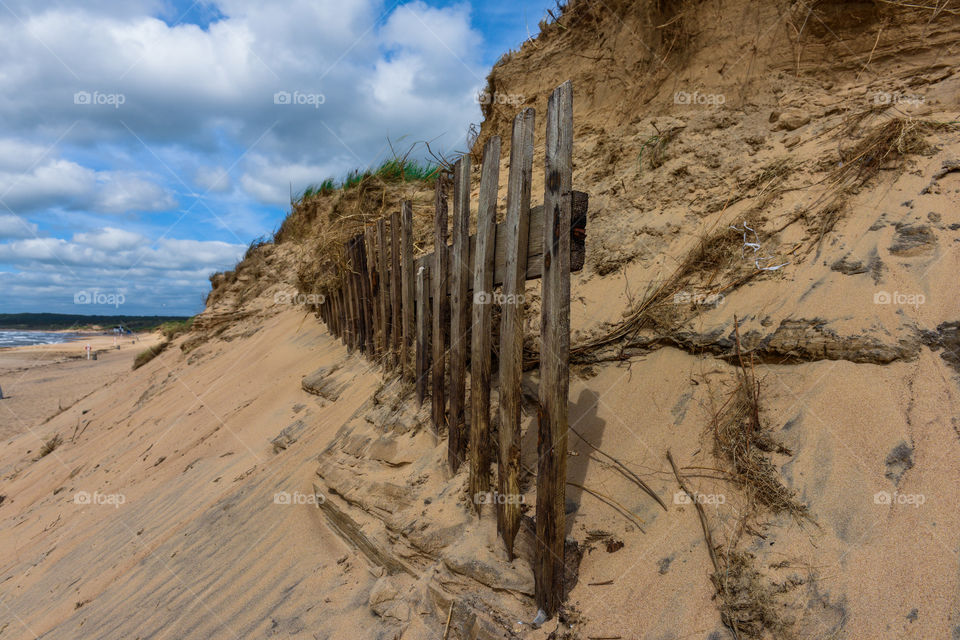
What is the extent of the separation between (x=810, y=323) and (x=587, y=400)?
1.30 metres

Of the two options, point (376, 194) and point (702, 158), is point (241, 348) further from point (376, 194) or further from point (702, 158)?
point (702, 158)

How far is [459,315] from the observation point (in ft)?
9.30

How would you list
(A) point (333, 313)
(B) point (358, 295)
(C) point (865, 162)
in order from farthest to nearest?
(A) point (333, 313), (B) point (358, 295), (C) point (865, 162)

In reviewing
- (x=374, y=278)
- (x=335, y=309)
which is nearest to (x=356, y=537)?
(x=374, y=278)

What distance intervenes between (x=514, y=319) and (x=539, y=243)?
1.16 feet

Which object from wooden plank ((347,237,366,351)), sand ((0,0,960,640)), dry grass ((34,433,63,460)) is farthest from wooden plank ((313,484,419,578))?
dry grass ((34,433,63,460))

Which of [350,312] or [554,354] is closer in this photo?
[554,354]

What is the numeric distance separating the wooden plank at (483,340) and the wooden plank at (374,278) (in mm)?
2137

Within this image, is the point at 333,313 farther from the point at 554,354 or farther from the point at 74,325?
the point at 74,325

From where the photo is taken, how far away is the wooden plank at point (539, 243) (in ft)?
6.77

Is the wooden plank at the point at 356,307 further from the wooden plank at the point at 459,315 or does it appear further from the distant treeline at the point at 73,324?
the distant treeline at the point at 73,324

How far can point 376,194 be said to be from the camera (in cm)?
882

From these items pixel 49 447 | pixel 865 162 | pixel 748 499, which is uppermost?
pixel 865 162

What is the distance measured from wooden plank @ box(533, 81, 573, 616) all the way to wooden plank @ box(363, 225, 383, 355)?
2.69 m
